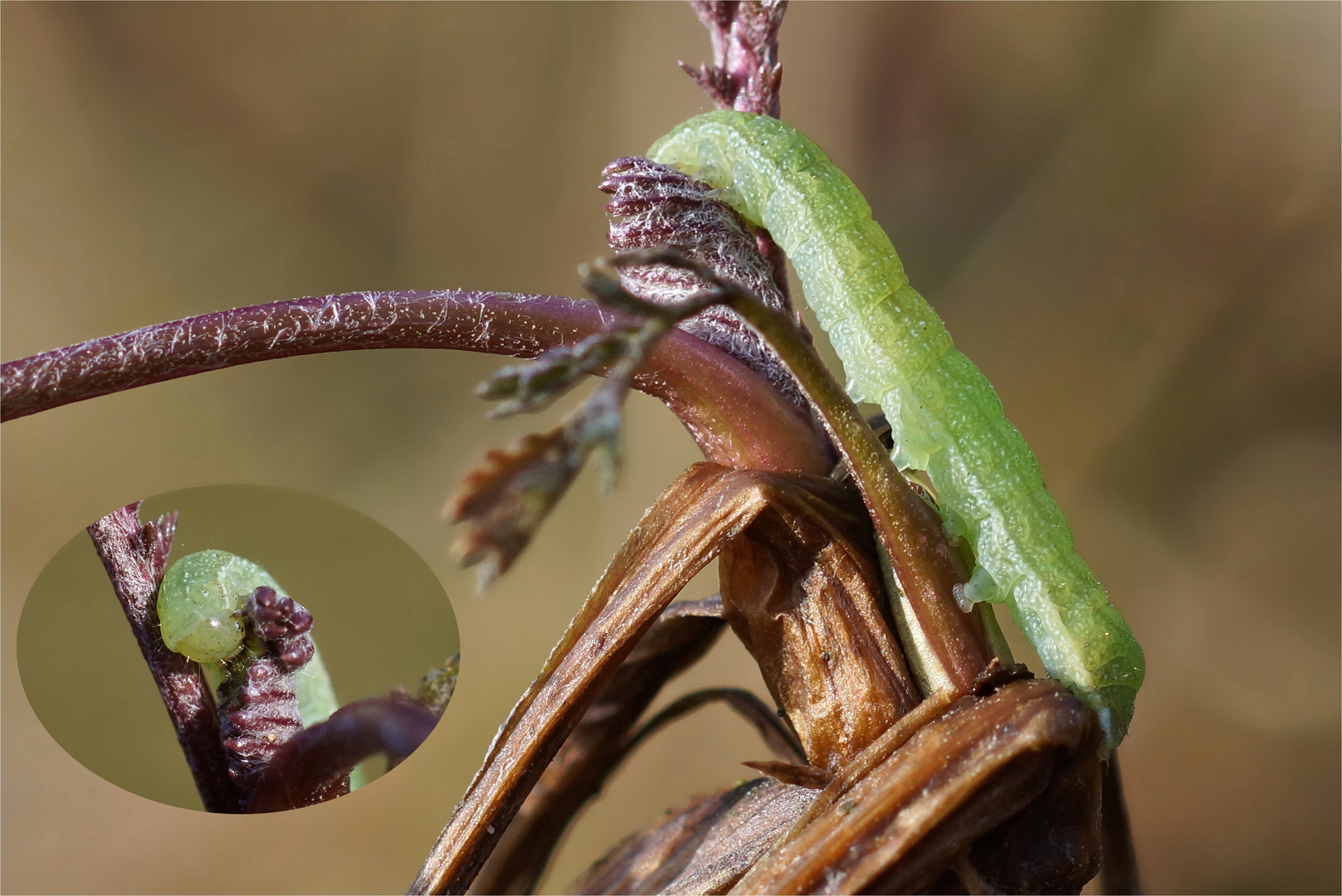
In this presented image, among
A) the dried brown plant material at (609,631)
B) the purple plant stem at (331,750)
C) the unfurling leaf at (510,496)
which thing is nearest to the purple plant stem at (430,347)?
the dried brown plant material at (609,631)

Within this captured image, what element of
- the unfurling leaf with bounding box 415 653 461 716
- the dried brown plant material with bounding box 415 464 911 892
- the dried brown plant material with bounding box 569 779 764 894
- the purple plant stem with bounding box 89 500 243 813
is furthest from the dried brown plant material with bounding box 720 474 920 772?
the purple plant stem with bounding box 89 500 243 813

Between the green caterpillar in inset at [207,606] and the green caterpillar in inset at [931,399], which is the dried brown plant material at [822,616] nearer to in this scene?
the green caterpillar in inset at [931,399]

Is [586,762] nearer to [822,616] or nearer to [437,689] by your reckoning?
[437,689]

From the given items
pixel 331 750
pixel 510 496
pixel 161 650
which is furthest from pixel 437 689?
pixel 510 496

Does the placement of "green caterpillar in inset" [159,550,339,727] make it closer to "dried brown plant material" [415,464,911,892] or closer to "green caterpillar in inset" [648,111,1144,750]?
"dried brown plant material" [415,464,911,892]

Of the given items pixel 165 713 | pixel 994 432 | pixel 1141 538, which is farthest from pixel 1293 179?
pixel 165 713
